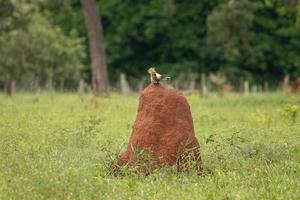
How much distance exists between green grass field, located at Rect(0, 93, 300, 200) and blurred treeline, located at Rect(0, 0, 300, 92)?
2827 cm

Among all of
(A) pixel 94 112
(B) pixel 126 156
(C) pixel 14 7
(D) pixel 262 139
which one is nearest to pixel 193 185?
(B) pixel 126 156

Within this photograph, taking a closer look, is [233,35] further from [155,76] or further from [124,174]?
[124,174]

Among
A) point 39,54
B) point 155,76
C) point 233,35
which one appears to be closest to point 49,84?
point 39,54

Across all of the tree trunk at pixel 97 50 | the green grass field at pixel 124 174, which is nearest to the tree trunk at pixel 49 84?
the tree trunk at pixel 97 50

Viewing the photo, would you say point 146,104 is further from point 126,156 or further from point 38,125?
point 38,125

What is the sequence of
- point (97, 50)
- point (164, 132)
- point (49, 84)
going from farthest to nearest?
point (49, 84) < point (97, 50) < point (164, 132)

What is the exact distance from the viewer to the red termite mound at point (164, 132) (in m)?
13.1

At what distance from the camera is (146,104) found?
13.7 m

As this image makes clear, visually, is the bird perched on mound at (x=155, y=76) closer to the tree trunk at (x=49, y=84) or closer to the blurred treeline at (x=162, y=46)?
the tree trunk at (x=49, y=84)

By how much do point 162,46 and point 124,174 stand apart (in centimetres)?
4907

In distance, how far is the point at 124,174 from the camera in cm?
1273

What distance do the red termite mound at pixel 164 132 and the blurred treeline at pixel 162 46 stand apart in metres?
35.3

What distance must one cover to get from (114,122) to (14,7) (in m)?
15.4

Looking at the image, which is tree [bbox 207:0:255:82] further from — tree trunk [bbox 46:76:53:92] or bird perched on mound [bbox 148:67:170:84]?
bird perched on mound [bbox 148:67:170:84]
